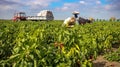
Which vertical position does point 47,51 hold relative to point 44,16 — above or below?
below

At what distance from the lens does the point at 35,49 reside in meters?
5.09

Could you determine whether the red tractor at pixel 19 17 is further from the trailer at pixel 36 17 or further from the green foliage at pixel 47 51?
the green foliage at pixel 47 51

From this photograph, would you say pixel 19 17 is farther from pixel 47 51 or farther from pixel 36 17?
pixel 47 51

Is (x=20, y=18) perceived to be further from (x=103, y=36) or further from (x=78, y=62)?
(x=78, y=62)

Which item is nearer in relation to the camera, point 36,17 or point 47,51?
point 47,51

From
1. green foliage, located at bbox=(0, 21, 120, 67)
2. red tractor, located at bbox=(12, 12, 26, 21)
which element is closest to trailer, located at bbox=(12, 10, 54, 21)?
red tractor, located at bbox=(12, 12, 26, 21)

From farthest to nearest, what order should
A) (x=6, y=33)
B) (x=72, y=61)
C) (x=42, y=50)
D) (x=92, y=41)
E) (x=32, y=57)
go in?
(x=6, y=33)
(x=92, y=41)
(x=72, y=61)
(x=42, y=50)
(x=32, y=57)

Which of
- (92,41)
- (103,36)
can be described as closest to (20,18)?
(103,36)

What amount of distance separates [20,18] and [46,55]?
105ft

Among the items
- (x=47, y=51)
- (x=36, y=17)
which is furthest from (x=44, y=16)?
(x=47, y=51)

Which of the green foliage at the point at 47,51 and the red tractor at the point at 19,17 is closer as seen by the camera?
the green foliage at the point at 47,51

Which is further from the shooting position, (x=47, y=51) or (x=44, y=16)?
(x=44, y=16)

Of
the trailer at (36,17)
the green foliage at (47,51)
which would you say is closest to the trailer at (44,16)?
Answer: the trailer at (36,17)

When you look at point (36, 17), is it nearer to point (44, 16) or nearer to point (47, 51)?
point (44, 16)
